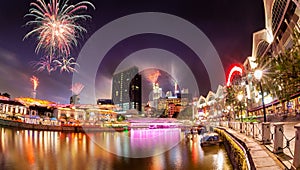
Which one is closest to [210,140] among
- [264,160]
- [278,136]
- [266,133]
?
[266,133]

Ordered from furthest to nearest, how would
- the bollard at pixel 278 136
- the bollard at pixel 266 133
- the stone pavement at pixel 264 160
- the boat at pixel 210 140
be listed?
the boat at pixel 210 140 → the bollard at pixel 266 133 → the bollard at pixel 278 136 → the stone pavement at pixel 264 160

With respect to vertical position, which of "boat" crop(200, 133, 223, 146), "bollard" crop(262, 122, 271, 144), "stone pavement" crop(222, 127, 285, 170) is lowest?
"boat" crop(200, 133, 223, 146)

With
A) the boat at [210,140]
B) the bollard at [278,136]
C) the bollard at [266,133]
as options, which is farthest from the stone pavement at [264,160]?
the boat at [210,140]

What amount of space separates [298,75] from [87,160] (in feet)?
83.2

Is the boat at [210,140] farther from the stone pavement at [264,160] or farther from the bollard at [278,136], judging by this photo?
the bollard at [278,136]

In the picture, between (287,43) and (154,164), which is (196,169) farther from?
(287,43)

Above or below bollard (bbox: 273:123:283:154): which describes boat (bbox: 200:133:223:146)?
below

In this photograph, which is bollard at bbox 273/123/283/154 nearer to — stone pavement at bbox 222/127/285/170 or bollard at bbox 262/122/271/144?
stone pavement at bbox 222/127/285/170

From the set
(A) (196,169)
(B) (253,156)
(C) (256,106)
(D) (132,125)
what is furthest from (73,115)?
(B) (253,156)

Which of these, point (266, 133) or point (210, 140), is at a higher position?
point (266, 133)

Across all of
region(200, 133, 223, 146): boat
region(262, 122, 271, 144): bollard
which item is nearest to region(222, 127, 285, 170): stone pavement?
region(262, 122, 271, 144): bollard

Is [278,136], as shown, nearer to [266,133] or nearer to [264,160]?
[264,160]

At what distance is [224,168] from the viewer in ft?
77.5

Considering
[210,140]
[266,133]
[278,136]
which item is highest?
[278,136]
